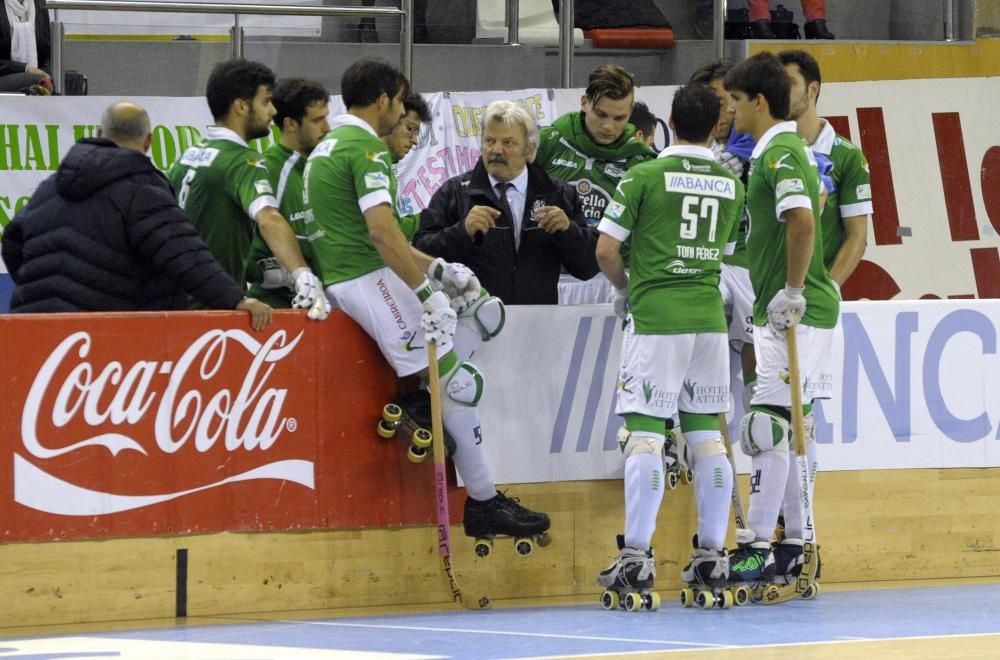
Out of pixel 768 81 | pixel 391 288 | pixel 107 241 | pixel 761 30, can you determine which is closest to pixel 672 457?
pixel 391 288

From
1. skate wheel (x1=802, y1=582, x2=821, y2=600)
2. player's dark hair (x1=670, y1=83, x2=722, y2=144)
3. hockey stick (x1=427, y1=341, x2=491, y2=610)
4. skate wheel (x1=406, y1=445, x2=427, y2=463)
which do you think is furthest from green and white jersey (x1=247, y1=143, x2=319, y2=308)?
skate wheel (x1=802, y1=582, x2=821, y2=600)

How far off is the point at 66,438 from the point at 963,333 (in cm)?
467

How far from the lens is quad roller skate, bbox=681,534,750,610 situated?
7.67 m

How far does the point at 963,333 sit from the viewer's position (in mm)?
8812

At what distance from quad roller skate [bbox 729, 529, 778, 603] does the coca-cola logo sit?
205cm

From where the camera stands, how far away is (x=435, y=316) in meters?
7.43

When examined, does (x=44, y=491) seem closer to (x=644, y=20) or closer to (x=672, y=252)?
(x=672, y=252)

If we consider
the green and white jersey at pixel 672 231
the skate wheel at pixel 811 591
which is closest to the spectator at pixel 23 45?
the green and white jersey at pixel 672 231

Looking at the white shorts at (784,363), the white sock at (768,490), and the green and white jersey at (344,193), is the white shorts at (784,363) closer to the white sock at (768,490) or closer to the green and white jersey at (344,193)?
the white sock at (768,490)

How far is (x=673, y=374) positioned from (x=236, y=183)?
223 centimetres

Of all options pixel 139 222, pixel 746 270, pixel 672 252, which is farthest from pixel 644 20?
pixel 139 222

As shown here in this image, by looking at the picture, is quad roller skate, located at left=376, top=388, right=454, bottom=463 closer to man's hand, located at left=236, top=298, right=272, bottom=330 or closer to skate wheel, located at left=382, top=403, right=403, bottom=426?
skate wheel, located at left=382, top=403, right=403, bottom=426

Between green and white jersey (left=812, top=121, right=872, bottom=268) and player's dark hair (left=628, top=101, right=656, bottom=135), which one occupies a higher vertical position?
player's dark hair (left=628, top=101, right=656, bottom=135)

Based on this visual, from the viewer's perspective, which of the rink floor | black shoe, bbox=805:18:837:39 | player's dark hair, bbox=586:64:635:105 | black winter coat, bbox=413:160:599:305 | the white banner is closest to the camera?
the rink floor
